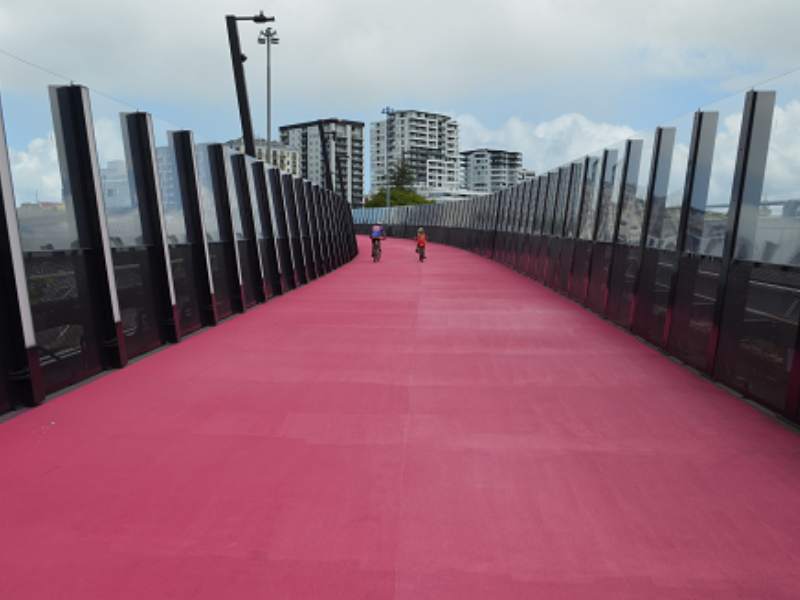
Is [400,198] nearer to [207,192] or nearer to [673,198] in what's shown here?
[207,192]

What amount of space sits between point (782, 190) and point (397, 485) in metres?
4.47

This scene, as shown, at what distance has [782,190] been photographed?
237 inches

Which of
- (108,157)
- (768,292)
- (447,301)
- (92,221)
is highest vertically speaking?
(108,157)

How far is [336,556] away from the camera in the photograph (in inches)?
129

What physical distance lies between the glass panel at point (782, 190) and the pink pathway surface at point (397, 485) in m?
1.42

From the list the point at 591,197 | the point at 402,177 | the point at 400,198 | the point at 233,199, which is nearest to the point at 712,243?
the point at 591,197

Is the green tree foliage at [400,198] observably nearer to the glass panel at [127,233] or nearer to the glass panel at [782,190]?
the glass panel at [127,233]

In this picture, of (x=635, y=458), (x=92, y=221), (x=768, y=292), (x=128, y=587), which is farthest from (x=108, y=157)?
(x=768, y=292)

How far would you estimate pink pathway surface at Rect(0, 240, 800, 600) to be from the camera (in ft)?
10.3

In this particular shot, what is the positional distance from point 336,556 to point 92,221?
5.31 metres

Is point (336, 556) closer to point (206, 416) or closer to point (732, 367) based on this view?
point (206, 416)

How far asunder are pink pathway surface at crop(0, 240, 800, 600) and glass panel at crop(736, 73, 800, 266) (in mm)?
1420

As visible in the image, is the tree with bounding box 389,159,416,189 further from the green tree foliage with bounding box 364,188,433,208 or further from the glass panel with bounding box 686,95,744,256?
the glass panel with bounding box 686,95,744,256

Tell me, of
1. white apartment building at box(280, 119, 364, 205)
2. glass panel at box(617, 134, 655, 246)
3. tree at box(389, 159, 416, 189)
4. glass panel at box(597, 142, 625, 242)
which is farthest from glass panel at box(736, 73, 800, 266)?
tree at box(389, 159, 416, 189)
